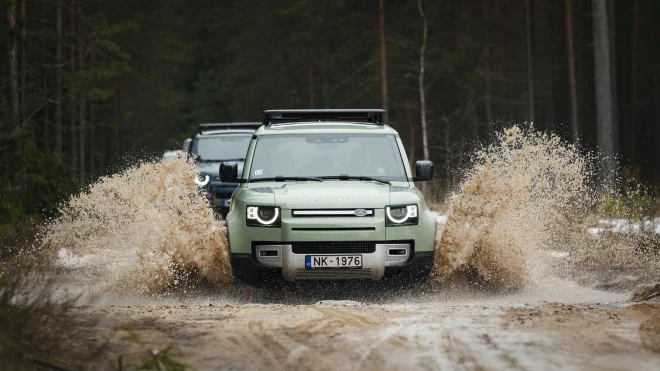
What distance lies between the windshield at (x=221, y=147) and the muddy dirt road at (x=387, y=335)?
11314mm

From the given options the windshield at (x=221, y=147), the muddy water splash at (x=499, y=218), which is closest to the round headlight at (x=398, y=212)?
the muddy water splash at (x=499, y=218)

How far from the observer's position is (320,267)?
384 inches

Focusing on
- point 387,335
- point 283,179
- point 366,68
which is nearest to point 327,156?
point 283,179

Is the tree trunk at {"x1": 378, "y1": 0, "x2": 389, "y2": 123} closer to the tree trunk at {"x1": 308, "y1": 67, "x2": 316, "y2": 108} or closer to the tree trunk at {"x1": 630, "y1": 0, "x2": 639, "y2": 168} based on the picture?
the tree trunk at {"x1": 630, "y1": 0, "x2": 639, "y2": 168}

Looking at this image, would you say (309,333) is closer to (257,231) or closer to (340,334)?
(340,334)

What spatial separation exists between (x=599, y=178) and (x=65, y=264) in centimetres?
1451

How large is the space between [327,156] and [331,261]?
1741 mm

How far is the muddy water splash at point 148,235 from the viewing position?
1102cm

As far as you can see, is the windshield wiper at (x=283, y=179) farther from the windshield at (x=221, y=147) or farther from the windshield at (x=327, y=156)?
the windshield at (x=221, y=147)

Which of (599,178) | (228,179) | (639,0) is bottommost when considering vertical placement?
(599,178)

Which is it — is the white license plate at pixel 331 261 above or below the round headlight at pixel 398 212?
below

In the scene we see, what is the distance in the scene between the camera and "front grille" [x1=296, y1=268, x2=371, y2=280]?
976 centimetres

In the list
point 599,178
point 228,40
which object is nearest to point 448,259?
point 599,178

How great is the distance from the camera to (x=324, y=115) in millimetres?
11984
